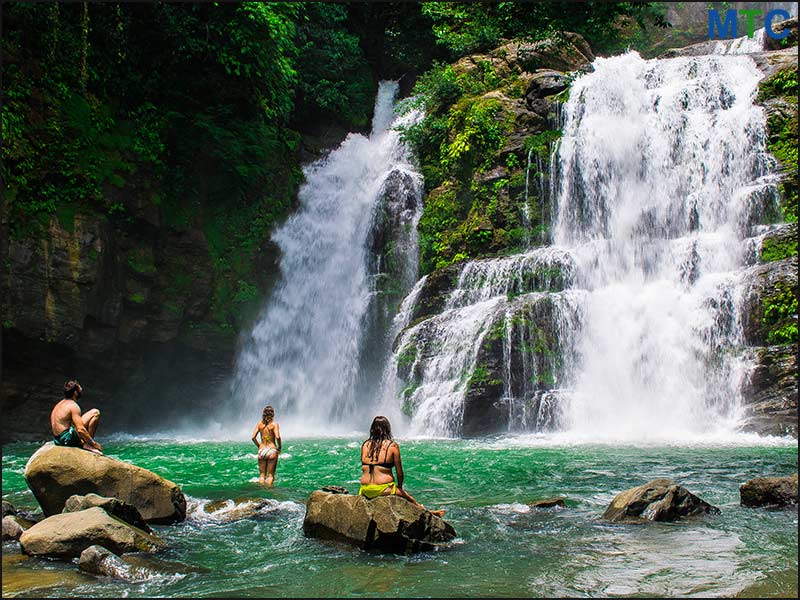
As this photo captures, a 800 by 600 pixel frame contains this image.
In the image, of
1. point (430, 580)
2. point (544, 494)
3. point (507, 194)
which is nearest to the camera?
point (430, 580)

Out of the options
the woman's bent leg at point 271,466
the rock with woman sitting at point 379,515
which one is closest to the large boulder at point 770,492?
the rock with woman sitting at point 379,515

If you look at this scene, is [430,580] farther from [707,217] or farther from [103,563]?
[707,217]

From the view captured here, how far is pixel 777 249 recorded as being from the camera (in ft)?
52.0

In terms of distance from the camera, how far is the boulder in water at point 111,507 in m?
6.90

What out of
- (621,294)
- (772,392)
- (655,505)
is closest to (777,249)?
(621,294)

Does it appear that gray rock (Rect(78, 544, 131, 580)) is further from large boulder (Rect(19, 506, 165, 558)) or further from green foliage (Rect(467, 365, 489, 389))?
green foliage (Rect(467, 365, 489, 389))

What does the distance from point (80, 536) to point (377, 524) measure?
2.72 m

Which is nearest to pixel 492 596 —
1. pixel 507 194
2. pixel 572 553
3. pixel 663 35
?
pixel 572 553

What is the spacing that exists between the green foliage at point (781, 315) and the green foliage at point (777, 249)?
49.6 inches

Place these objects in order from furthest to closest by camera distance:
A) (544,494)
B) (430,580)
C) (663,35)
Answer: (663,35) → (544,494) → (430,580)

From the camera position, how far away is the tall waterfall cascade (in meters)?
15.6

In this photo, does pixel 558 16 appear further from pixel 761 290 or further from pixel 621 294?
pixel 621 294

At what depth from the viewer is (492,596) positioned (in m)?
5.04

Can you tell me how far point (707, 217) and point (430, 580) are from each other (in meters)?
15.7
